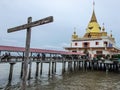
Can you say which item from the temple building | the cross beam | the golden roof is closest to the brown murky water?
the cross beam

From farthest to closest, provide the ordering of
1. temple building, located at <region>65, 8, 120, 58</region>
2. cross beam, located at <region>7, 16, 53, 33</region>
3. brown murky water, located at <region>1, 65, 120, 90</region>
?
1. temple building, located at <region>65, 8, 120, 58</region>
2. brown murky water, located at <region>1, 65, 120, 90</region>
3. cross beam, located at <region>7, 16, 53, 33</region>

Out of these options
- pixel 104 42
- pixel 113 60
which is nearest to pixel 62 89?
pixel 113 60

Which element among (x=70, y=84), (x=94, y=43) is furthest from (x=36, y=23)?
(x=94, y=43)

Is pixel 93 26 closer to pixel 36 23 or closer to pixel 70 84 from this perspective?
pixel 70 84

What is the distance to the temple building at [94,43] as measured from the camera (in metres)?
45.3

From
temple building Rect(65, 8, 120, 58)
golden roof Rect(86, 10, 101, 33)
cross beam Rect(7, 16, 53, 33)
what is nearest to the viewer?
cross beam Rect(7, 16, 53, 33)

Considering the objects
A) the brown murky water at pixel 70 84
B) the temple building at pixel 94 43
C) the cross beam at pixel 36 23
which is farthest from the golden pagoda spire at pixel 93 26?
the cross beam at pixel 36 23

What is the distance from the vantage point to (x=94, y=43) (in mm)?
46281

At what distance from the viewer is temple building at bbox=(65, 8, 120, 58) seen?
45312 millimetres

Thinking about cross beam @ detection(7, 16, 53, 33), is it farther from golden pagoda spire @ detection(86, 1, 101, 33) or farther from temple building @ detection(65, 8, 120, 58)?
golden pagoda spire @ detection(86, 1, 101, 33)

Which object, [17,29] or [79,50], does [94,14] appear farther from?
[17,29]

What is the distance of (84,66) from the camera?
3975 cm

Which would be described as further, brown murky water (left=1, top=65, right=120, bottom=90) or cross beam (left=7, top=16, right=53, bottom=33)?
brown murky water (left=1, top=65, right=120, bottom=90)

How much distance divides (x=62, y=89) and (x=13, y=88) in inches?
186
